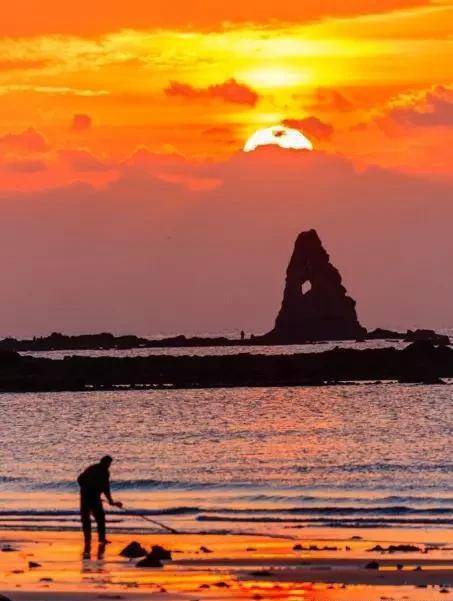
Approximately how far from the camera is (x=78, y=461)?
149 ft

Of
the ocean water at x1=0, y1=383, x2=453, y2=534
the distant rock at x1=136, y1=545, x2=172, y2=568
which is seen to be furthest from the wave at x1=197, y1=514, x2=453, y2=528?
the distant rock at x1=136, y1=545, x2=172, y2=568

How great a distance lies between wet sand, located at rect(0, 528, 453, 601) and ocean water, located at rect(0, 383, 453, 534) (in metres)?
2.41

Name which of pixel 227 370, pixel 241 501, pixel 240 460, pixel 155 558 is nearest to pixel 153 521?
pixel 241 501

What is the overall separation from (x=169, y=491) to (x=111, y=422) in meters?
27.8

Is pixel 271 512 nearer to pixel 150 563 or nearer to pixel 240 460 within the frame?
pixel 150 563

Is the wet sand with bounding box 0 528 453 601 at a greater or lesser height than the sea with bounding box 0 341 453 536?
lesser

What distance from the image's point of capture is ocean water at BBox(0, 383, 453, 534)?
30.8m

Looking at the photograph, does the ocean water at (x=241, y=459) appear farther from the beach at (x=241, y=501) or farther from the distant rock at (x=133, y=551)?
the distant rock at (x=133, y=551)

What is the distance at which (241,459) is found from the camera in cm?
4412

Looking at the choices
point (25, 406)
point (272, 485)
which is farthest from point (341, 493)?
point (25, 406)

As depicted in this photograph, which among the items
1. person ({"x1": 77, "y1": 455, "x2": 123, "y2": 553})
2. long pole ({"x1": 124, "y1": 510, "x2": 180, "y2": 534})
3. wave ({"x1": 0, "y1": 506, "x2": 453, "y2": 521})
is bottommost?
long pole ({"x1": 124, "y1": 510, "x2": 180, "y2": 534})

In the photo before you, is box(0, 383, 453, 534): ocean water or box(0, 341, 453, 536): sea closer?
box(0, 341, 453, 536): sea

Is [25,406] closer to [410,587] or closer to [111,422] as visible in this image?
[111,422]

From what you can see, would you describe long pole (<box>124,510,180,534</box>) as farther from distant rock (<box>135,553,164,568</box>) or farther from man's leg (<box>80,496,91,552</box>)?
distant rock (<box>135,553,164,568</box>)
